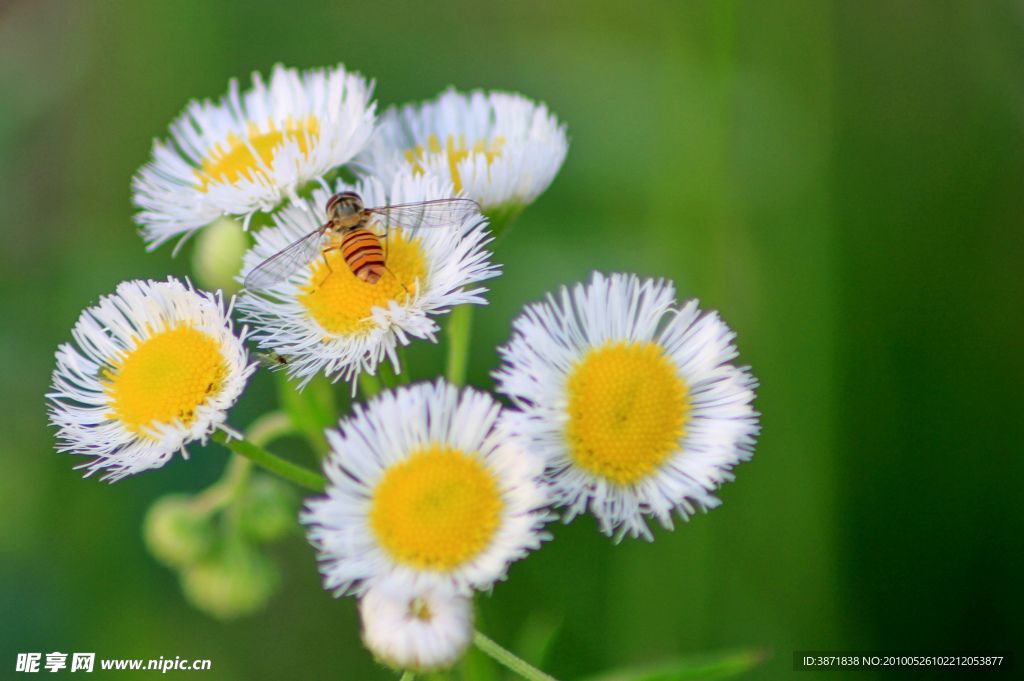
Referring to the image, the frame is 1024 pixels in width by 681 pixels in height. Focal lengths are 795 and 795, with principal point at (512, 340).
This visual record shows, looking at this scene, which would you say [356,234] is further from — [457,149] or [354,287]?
[457,149]

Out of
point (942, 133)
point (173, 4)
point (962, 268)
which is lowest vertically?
point (962, 268)

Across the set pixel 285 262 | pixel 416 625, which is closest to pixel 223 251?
pixel 285 262

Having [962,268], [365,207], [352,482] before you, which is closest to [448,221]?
[365,207]

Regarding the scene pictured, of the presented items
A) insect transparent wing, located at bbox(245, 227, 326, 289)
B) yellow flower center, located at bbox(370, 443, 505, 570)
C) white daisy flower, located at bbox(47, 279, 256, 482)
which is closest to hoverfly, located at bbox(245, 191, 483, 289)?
insect transparent wing, located at bbox(245, 227, 326, 289)

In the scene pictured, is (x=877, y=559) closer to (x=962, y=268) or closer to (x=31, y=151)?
(x=962, y=268)

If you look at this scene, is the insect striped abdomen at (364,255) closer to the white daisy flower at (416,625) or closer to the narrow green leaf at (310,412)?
the narrow green leaf at (310,412)

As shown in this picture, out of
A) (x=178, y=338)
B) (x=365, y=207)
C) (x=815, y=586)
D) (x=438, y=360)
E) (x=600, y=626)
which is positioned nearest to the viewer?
(x=178, y=338)
